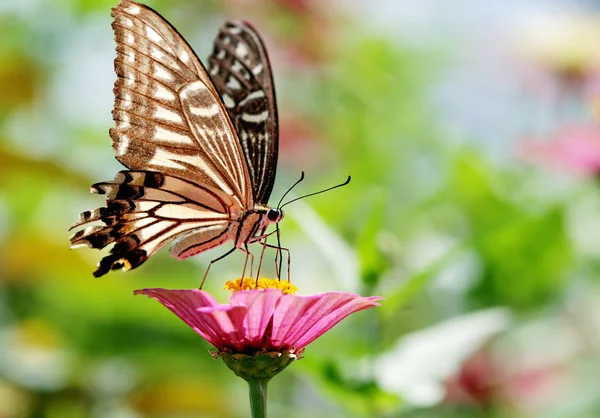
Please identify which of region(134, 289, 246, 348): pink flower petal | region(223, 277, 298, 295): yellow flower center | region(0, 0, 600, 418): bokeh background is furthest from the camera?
region(0, 0, 600, 418): bokeh background

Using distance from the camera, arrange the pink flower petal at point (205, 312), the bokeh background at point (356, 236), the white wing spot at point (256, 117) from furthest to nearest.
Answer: the bokeh background at point (356, 236) → the white wing spot at point (256, 117) → the pink flower petal at point (205, 312)

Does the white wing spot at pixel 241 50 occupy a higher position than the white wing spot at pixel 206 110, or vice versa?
the white wing spot at pixel 241 50

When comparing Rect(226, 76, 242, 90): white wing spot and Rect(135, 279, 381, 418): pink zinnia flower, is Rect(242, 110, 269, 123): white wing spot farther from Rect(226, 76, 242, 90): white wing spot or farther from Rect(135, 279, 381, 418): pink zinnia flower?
Rect(135, 279, 381, 418): pink zinnia flower

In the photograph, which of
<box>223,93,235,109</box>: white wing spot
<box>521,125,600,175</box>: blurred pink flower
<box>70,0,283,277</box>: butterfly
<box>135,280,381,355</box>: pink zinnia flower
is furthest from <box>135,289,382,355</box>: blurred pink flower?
<box>521,125,600,175</box>: blurred pink flower

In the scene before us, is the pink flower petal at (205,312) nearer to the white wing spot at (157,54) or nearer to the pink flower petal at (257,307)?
the pink flower petal at (257,307)

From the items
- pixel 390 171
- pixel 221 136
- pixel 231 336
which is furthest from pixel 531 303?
pixel 231 336

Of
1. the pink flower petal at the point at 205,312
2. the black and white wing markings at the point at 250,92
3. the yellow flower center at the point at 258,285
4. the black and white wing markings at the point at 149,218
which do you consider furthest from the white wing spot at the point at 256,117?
the pink flower petal at the point at 205,312

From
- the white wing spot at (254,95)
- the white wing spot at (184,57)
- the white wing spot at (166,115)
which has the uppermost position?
the white wing spot at (254,95)

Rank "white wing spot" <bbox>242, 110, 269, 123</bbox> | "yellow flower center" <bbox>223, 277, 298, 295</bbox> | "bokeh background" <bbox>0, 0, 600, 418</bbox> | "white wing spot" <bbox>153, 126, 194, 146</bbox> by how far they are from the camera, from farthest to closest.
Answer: "bokeh background" <bbox>0, 0, 600, 418</bbox> → "white wing spot" <bbox>242, 110, 269, 123</bbox> → "white wing spot" <bbox>153, 126, 194, 146</bbox> → "yellow flower center" <bbox>223, 277, 298, 295</bbox>
